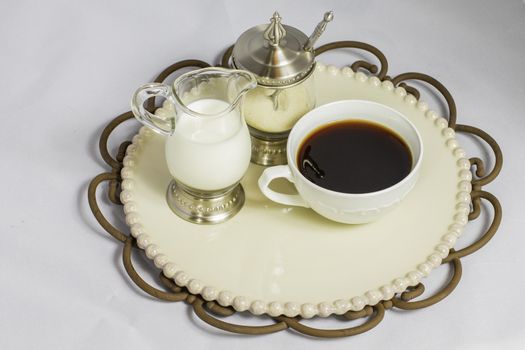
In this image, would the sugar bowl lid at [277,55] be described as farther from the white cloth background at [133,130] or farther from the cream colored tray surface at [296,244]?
the white cloth background at [133,130]

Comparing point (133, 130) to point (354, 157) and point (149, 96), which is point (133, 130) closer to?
point (149, 96)

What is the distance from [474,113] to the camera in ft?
4.41


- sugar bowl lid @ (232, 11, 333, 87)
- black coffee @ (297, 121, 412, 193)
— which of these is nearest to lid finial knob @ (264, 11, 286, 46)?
sugar bowl lid @ (232, 11, 333, 87)

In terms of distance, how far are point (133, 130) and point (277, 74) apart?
0.30m

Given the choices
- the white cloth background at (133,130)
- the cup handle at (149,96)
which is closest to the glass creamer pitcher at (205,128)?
the cup handle at (149,96)

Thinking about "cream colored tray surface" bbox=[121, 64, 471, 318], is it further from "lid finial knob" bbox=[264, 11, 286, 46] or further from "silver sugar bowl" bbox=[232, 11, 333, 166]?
"lid finial knob" bbox=[264, 11, 286, 46]

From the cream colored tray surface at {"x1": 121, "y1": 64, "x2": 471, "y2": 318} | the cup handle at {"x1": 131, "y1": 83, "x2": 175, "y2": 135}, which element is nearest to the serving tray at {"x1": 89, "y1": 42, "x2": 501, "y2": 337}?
the cream colored tray surface at {"x1": 121, "y1": 64, "x2": 471, "y2": 318}

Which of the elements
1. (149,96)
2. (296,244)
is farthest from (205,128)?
(296,244)

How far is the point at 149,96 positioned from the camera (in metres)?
1.07

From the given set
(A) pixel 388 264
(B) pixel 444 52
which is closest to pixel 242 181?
(A) pixel 388 264

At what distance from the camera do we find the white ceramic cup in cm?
104

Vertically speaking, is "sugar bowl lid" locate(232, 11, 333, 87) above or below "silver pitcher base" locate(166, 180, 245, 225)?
above

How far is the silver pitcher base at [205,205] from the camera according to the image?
1.13 meters

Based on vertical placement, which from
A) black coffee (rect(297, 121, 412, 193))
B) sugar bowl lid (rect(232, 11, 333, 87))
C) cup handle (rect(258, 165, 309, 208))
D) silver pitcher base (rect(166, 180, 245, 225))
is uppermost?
sugar bowl lid (rect(232, 11, 333, 87))
